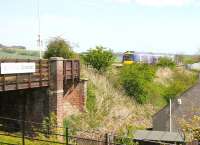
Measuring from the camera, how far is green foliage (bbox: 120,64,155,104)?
5206 cm

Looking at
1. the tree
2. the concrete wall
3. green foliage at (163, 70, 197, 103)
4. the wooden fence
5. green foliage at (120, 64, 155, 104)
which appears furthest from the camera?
green foliage at (163, 70, 197, 103)

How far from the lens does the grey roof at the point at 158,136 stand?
3572 centimetres

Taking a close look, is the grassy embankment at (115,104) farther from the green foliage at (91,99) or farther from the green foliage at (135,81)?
the green foliage at (135,81)

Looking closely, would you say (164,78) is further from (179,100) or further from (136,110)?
(179,100)

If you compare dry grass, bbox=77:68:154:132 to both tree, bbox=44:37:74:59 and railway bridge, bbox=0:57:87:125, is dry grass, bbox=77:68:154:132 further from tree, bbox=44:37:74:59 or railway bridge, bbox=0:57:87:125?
railway bridge, bbox=0:57:87:125

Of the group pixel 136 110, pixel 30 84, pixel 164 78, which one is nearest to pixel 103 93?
pixel 136 110

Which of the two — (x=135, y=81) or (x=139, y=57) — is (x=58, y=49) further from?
(x=139, y=57)

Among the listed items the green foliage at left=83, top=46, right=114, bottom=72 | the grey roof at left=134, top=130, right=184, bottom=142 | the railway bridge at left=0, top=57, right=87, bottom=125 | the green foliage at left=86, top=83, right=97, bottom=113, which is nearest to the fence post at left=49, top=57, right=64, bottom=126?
the railway bridge at left=0, top=57, right=87, bottom=125

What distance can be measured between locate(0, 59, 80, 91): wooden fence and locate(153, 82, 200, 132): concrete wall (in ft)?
27.4

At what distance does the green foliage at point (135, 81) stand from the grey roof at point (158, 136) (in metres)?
14.4

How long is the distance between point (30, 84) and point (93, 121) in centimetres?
597

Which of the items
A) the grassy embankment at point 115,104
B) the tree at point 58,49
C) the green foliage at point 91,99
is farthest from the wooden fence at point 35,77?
the tree at point 58,49

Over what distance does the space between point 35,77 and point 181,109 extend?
13.6 meters

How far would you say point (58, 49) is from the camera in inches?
1847
